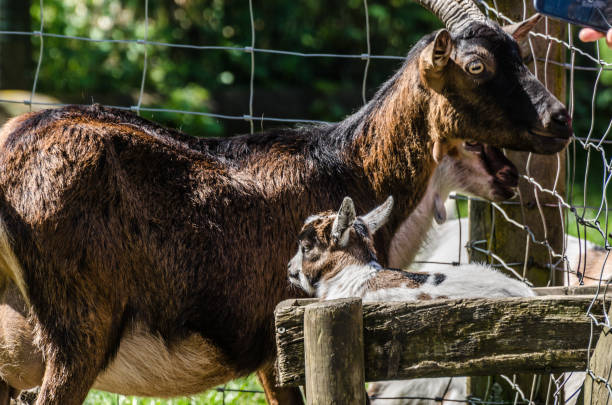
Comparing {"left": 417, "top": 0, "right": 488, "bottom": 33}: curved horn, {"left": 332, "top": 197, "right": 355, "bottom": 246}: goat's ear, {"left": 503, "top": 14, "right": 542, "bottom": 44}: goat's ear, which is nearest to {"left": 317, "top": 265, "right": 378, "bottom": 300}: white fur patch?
{"left": 332, "top": 197, "right": 355, "bottom": 246}: goat's ear

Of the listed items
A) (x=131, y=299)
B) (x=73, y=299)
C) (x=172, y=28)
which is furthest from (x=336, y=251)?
(x=172, y=28)

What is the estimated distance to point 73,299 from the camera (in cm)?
323

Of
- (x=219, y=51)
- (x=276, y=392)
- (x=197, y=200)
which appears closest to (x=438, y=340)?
(x=197, y=200)

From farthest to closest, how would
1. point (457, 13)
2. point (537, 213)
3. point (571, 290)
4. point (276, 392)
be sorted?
point (537, 213)
point (276, 392)
point (457, 13)
point (571, 290)

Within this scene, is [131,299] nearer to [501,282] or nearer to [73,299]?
[73,299]

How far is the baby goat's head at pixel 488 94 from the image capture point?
142 inches

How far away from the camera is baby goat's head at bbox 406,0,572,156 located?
11.9 ft

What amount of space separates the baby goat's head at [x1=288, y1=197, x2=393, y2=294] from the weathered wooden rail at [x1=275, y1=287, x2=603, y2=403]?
1086mm

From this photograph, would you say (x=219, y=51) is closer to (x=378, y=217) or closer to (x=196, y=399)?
(x=196, y=399)

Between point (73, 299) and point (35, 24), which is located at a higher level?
point (35, 24)

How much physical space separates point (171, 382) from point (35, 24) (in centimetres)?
1123

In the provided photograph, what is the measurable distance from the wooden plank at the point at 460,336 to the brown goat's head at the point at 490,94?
4.63 feet

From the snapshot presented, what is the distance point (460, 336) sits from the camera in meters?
2.36

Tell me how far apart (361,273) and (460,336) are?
40.2 inches
